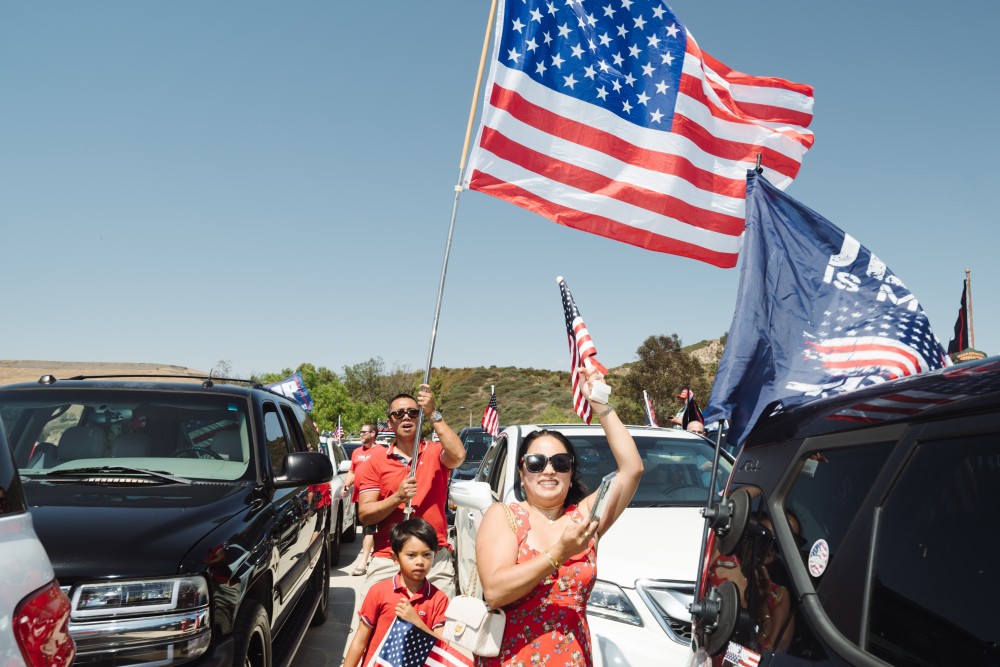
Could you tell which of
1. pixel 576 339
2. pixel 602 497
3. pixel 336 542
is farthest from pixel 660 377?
pixel 602 497

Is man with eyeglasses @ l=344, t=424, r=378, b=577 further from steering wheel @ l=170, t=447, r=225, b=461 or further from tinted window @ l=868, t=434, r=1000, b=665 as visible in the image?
tinted window @ l=868, t=434, r=1000, b=665

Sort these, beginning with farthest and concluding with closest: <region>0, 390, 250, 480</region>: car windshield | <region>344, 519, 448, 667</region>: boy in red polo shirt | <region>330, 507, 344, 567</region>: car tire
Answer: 1. <region>330, 507, 344, 567</region>: car tire
2. <region>0, 390, 250, 480</region>: car windshield
3. <region>344, 519, 448, 667</region>: boy in red polo shirt

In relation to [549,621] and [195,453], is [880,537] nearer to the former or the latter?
[549,621]

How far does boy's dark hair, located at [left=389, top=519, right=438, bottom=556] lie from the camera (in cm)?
419

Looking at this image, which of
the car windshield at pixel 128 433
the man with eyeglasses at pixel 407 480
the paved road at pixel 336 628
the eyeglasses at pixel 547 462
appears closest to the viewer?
the eyeglasses at pixel 547 462

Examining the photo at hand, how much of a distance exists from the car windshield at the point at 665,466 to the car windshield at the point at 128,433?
8.07ft

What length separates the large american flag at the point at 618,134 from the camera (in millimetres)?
5875

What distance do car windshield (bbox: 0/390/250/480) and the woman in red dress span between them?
2.16 meters

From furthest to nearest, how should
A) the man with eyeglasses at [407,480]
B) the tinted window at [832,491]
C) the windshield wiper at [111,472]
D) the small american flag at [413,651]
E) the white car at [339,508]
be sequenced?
the white car at [339,508]
the man with eyeglasses at [407,480]
the windshield wiper at [111,472]
the small american flag at [413,651]
the tinted window at [832,491]

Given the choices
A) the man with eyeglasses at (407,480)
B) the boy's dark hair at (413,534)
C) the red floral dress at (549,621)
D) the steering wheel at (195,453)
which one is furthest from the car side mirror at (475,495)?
the red floral dress at (549,621)

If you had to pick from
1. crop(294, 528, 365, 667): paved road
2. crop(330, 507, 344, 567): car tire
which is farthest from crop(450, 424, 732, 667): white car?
crop(330, 507, 344, 567): car tire

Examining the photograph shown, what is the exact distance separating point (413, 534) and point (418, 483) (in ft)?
3.09

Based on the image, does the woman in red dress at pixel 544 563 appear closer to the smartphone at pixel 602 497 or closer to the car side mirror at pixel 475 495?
the smartphone at pixel 602 497

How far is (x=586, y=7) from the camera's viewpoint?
611 cm
